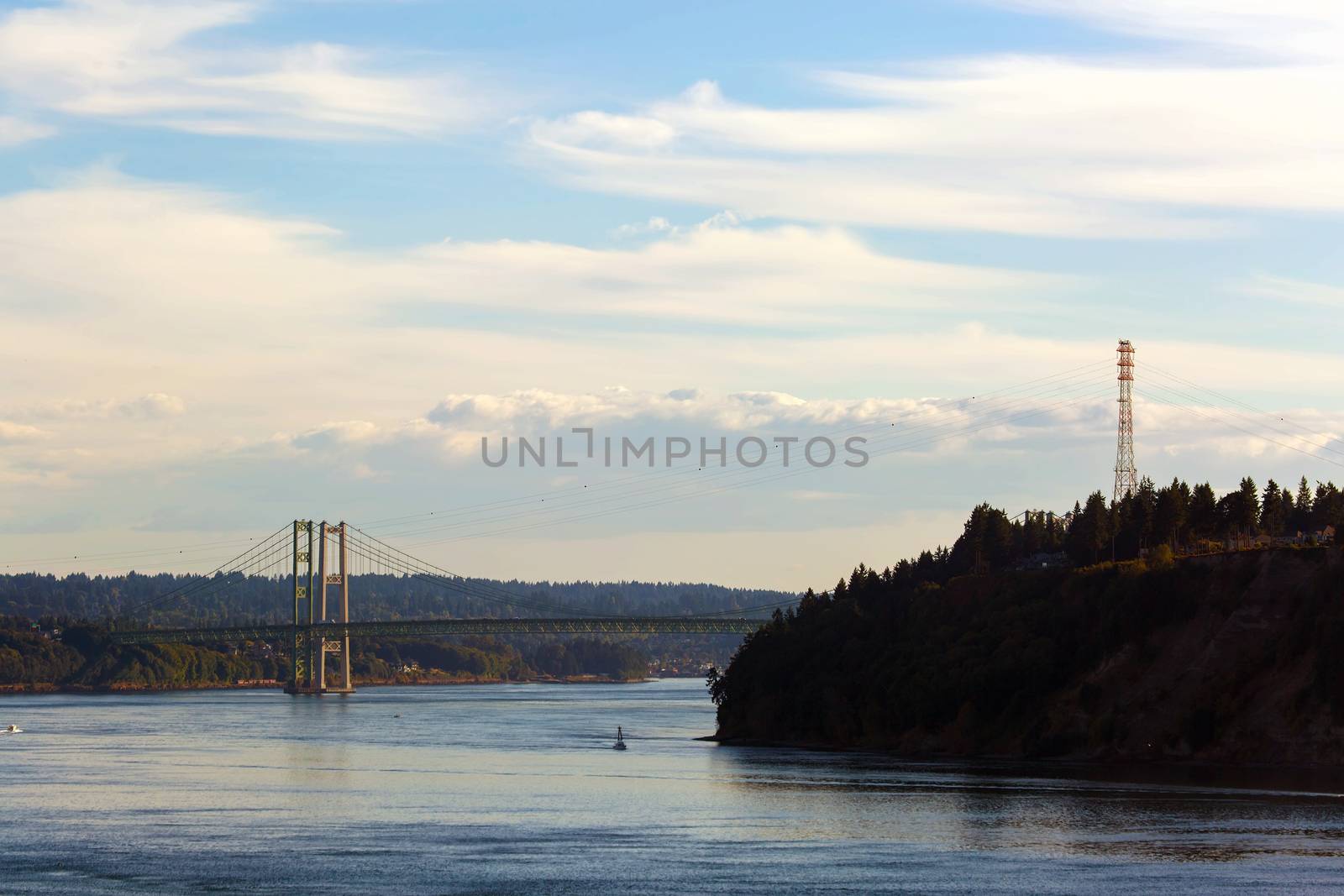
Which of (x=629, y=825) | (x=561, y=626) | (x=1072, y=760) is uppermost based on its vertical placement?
(x=561, y=626)

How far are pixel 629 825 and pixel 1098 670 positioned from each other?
37620 mm

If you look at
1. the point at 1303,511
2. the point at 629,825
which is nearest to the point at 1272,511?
the point at 1303,511

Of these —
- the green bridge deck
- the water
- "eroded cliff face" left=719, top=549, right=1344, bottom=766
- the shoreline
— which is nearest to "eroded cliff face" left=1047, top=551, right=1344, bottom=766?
"eroded cliff face" left=719, top=549, right=1344, bottom=766

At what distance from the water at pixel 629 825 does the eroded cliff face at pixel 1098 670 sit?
5.05 metres

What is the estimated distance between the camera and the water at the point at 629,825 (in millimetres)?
49594

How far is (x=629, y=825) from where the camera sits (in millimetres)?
62656

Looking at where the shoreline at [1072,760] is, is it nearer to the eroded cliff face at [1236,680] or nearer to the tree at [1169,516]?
the eroded cliff face at [1236,680]

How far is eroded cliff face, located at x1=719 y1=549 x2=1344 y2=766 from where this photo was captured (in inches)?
3253

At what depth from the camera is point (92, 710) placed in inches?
6585

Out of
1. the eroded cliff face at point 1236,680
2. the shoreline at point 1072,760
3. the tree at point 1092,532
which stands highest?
the tree at point 1092,532

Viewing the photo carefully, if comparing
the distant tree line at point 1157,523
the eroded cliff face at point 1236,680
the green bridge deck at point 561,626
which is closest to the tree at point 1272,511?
the distant tree line at point 1157,523

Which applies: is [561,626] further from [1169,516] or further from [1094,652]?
[1094,652]

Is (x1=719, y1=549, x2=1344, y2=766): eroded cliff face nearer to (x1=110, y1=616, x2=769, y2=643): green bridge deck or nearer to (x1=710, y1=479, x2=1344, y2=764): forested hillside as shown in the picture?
(x1=710, y1=479, x2=1344, y2=764): forested hillside

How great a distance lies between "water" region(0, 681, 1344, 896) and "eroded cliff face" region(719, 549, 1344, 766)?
199 inches
